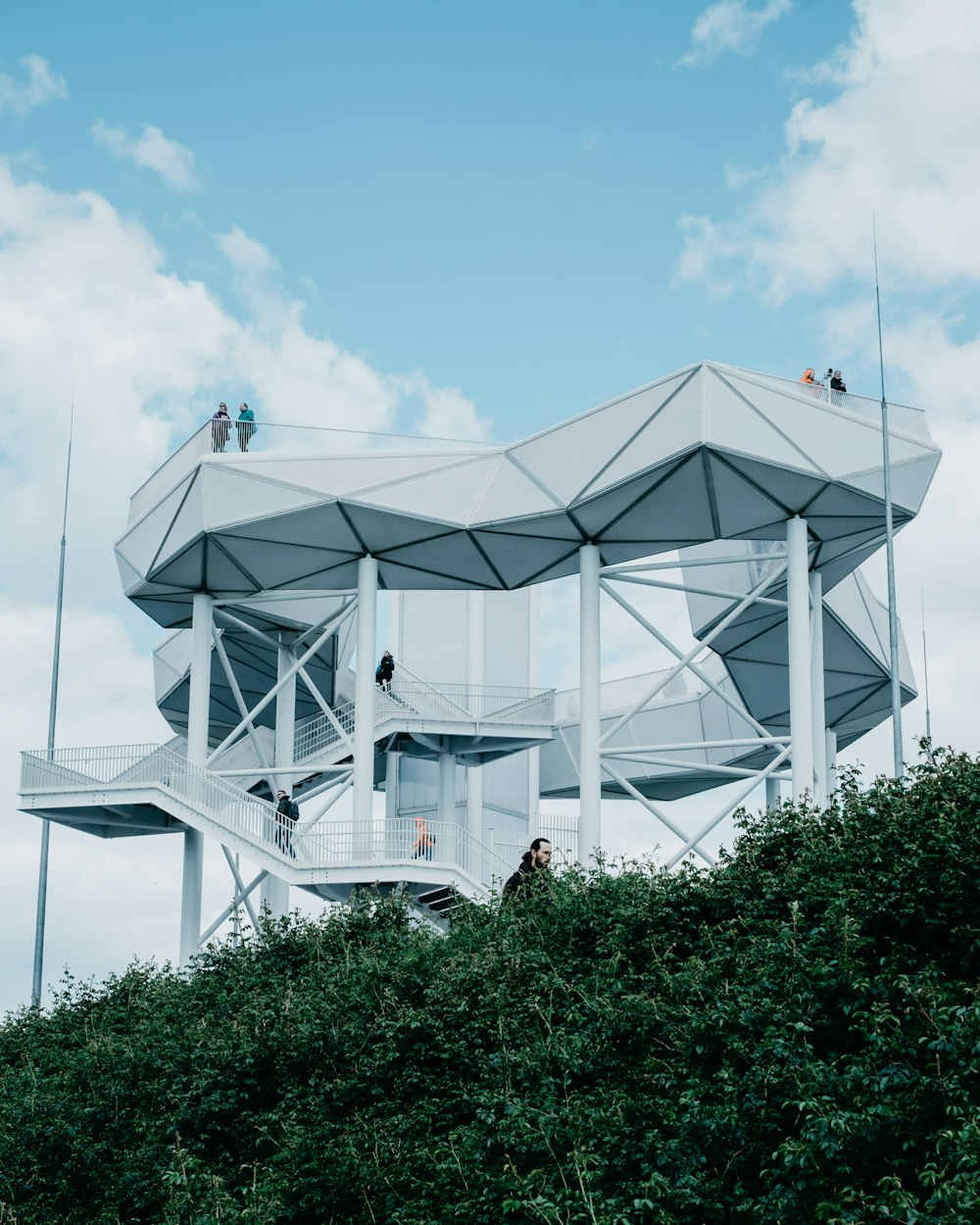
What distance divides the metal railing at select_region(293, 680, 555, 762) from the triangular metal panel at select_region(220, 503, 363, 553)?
4183mm

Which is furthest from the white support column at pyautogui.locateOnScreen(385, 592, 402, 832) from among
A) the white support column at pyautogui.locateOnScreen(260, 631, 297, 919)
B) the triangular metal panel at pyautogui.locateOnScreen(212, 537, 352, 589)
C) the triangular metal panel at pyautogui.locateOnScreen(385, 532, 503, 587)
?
the triangular metal panel at pyautogui.locateOnScreen(212, 537, 352, 589)

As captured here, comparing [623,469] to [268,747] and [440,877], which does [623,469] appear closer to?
[440,877]

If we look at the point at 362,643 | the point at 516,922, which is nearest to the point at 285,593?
the point at 362,643

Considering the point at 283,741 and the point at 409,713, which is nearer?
the point at 409,713

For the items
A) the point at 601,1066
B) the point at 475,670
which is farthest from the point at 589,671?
the point at 601,1066

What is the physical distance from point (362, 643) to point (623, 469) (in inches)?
254

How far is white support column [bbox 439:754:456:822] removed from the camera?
3494 centimetres

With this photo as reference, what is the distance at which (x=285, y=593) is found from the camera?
32.0 m

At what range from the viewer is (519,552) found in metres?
30.4

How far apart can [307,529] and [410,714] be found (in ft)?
19.0

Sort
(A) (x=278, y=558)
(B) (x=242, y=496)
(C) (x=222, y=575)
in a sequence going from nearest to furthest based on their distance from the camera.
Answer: (B) (x=242, y=496) → (A) (x=278, y=558) → (C) (x=222, y=575)

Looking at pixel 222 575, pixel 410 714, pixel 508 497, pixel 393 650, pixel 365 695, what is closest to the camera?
pixel 508 497

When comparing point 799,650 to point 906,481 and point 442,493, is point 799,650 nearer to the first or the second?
point 906,481

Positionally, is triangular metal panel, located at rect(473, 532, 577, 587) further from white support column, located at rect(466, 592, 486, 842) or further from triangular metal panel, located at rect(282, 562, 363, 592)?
white support column, located at rect(466, 592, 486, 842)
